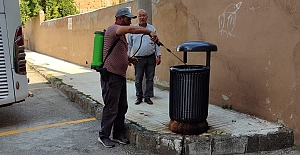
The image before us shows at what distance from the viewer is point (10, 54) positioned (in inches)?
205

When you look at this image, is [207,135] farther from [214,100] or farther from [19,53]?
[19,53]

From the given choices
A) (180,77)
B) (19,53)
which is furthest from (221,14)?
(19,53)

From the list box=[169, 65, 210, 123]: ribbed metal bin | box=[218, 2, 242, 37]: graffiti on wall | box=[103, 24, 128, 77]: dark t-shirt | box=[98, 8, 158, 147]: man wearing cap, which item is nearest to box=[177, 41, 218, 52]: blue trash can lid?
box=[169, 65, 210, 123]: ribbed metal bin

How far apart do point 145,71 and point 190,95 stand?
204 cm

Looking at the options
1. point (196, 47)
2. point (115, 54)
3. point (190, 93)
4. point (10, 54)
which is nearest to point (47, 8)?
point (10, 54)

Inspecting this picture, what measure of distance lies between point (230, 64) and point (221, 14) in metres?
0.85

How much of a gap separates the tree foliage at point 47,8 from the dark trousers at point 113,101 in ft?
65.7

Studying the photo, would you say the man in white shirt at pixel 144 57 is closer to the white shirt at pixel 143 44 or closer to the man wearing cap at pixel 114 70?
the white shirt at pixel 143 44

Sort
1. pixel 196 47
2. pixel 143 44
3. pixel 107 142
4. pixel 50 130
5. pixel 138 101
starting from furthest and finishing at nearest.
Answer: pixel 138 101
pixel 143 44
pixel 50 130
pixel 107 142
pixel 196 47

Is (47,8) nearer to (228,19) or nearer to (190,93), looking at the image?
(228,19)

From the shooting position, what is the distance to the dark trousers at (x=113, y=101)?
4.21m

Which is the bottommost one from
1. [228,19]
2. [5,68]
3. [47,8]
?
[5,68]

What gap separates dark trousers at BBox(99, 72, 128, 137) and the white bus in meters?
1.82

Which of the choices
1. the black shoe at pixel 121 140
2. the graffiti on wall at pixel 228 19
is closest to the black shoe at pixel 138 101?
the black shoe at pixel 121 140
